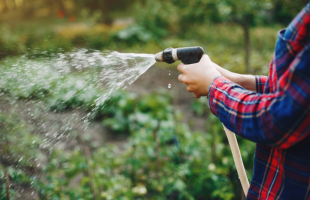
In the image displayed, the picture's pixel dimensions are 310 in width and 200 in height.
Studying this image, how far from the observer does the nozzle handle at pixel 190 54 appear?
1145 mm

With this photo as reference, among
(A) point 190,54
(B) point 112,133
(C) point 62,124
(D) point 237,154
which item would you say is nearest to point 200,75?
(A) point 190,54

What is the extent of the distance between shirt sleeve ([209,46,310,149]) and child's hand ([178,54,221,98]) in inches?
4.5

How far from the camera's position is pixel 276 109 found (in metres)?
0.75

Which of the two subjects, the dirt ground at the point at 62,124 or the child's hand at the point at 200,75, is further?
the dirt ground at the point at 62,124

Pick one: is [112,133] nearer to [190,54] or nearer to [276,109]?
[190,54]

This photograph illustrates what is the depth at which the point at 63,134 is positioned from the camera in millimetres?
2967

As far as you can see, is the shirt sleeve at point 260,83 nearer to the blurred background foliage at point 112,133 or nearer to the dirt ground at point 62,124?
the dirt ground at point 62,124

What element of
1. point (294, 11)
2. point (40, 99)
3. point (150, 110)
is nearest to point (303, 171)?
point (40, 99)

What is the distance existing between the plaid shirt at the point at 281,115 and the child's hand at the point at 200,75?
2.1 inches

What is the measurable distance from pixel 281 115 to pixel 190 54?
1.79 ft

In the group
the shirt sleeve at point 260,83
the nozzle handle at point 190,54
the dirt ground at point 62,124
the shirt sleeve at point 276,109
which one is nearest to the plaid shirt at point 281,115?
the shirt sleeve at point 276,109

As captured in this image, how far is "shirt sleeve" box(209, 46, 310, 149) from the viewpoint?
699 mm

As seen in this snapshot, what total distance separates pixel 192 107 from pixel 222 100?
319 cm

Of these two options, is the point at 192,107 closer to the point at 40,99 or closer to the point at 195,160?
the point at 195,160
